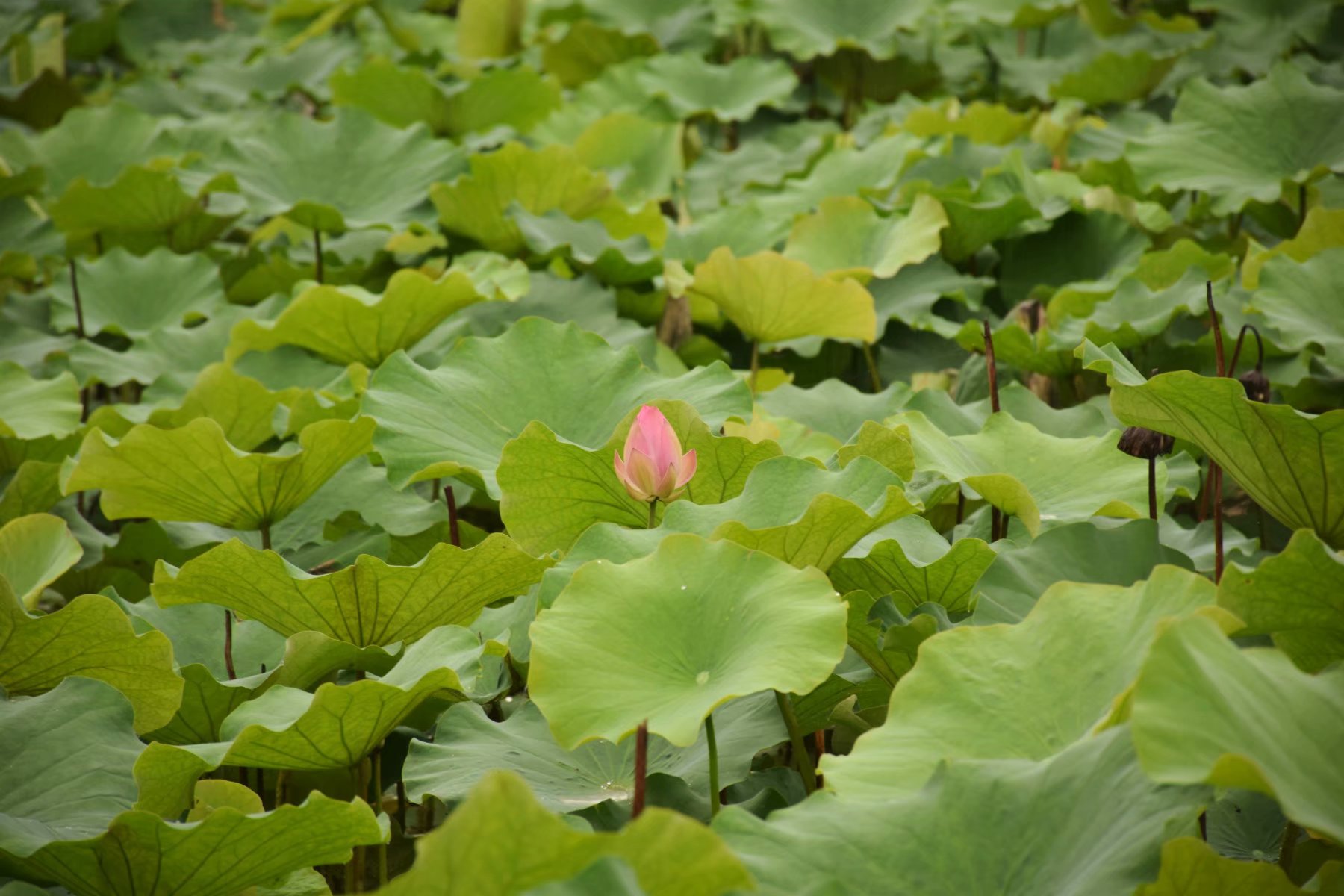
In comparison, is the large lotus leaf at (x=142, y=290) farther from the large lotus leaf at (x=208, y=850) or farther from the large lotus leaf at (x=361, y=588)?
the large lotus leaf at (x=208, y=850)

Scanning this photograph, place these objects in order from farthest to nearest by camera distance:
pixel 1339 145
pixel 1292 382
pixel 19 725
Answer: pixel 1339 145, pixel 1292 382, pixel 19 725

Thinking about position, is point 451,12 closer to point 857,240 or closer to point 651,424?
point 857,240

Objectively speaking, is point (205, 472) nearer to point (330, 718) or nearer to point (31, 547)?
point (31, 547)

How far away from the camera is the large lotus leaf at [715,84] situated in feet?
9.31

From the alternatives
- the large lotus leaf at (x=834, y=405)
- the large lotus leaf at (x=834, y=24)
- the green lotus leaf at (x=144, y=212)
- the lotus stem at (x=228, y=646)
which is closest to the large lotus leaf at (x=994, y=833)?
the lotus stem at (x=228, y=646)

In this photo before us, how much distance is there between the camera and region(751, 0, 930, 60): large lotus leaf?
2914 mm

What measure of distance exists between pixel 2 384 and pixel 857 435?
122 centimetres

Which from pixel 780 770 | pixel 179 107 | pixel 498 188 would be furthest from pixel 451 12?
pixel 780 770

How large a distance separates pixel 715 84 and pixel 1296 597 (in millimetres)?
2360

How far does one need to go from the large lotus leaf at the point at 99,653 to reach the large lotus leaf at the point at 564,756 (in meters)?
0.23

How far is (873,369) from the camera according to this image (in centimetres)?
179

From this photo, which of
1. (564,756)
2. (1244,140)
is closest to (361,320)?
(564,756)

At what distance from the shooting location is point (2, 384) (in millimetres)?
1683

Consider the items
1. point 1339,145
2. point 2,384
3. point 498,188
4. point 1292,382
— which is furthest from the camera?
point 498,188
